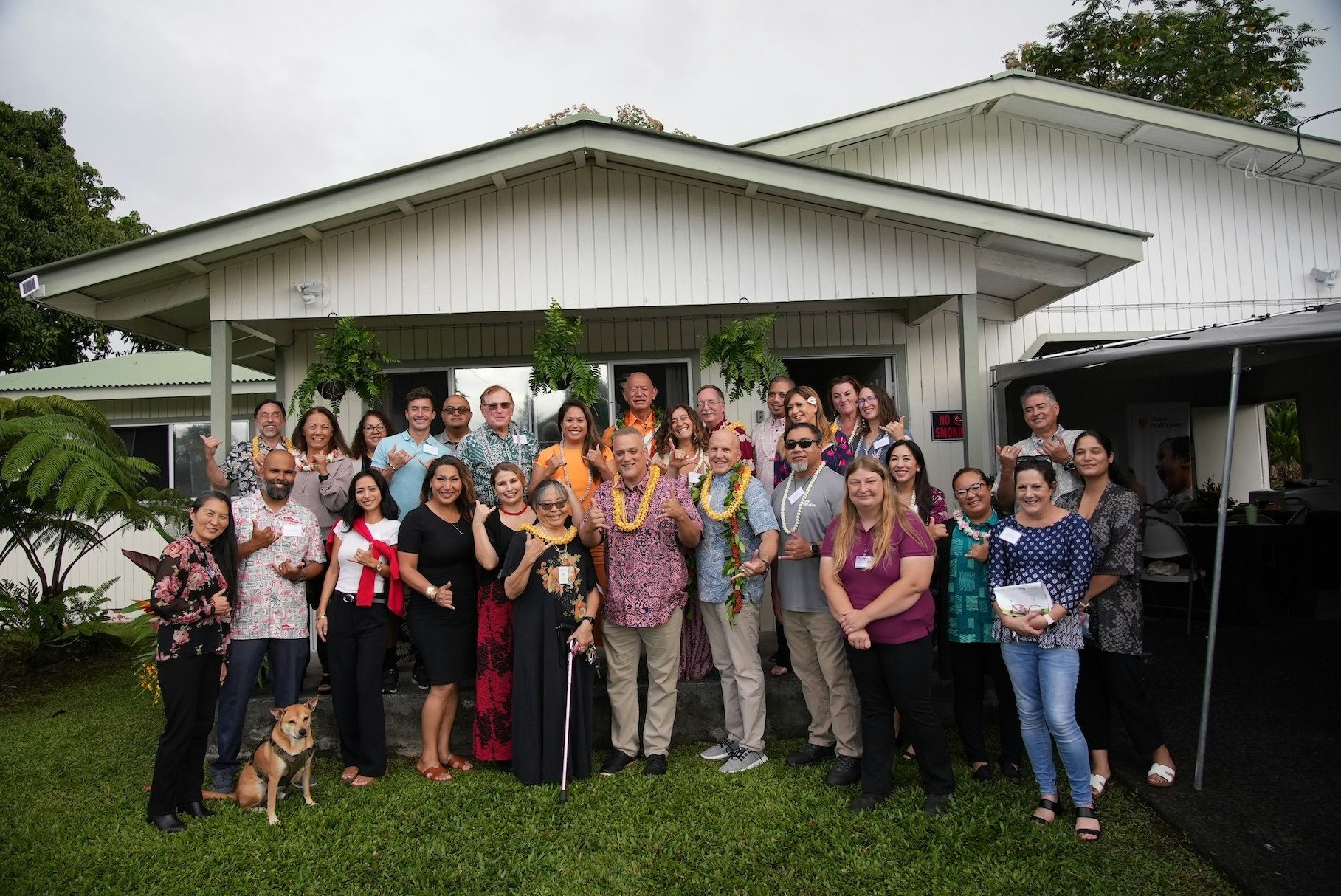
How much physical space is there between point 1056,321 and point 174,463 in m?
11.0

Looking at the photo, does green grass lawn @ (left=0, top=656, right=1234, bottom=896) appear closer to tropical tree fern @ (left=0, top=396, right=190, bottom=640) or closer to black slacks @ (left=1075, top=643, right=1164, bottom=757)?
black slacks @ (left=1075, top=643, right=1164, bottom=757)

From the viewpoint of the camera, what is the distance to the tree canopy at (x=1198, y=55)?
16.4 m

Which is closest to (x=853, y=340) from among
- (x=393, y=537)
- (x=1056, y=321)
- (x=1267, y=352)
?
(x=1056, y=321)

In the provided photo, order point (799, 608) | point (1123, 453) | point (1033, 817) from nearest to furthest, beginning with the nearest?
point (1033, 817)
point (799, 608)
point (1123, 453)

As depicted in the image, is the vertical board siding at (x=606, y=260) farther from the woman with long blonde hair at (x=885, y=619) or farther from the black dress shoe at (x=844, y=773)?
the black dress shoe at (x=844, y=773)

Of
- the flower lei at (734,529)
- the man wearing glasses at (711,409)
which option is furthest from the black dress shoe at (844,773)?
the man wearing glasses at (711,409)

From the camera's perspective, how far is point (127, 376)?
11.8 meters

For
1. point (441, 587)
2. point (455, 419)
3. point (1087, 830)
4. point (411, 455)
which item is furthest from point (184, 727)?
point (1087, 830)

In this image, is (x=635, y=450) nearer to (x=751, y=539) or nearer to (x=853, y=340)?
(x=751, y=539)

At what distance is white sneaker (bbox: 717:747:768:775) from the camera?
471 cm

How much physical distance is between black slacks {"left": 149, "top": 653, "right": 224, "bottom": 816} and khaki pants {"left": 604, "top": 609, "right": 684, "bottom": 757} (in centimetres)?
206

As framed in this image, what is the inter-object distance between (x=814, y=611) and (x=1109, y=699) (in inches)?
61.8

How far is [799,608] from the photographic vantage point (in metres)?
4.55

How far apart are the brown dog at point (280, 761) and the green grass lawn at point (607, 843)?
0.09m
